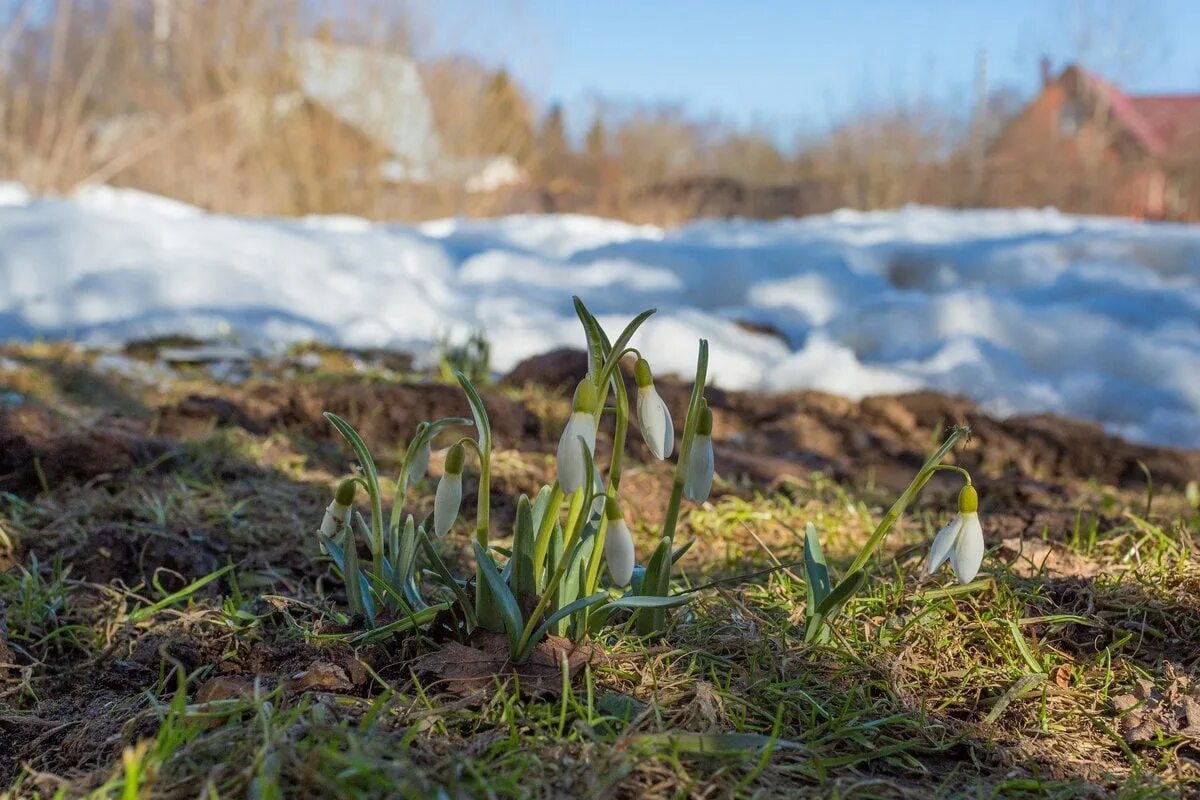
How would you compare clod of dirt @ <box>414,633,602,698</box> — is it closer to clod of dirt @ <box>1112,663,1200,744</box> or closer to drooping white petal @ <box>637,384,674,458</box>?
drooping white petal @ <box>637,384,674,458</box>

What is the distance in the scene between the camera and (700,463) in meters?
1.36

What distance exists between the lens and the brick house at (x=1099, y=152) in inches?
636

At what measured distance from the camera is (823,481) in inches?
117

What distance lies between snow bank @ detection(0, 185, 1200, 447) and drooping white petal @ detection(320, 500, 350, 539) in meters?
2.96

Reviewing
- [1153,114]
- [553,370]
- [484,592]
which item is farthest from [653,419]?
[1153,114]

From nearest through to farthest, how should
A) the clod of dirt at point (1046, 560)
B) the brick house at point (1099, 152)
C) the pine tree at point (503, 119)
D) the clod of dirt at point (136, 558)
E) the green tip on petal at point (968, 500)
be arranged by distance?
the green tip on petal at point (968, 500) → the clod of dirt at point (1046, 560) → the clod of dirt at point (136, 558) → the pine tree at point (503, 119) → the brick house at point (1099, 152)

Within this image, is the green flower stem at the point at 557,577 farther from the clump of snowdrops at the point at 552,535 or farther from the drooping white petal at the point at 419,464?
the drooping white petal at the point at 419,464

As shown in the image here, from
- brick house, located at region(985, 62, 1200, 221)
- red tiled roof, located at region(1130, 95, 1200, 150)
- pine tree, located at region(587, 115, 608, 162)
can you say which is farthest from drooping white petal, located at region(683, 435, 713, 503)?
red tiled roof, located at region(1130, 95, 1200, 150)

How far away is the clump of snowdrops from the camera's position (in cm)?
124

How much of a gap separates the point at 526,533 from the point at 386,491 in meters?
1.31

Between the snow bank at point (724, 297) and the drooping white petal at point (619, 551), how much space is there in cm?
319

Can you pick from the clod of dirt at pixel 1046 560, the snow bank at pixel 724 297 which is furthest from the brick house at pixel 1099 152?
the clod of dirt at pixel 1046 560

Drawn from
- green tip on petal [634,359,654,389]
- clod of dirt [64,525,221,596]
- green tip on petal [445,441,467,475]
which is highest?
Result: green tip on petal [634,359,654,389]

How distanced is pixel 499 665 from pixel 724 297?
17.3 ft
